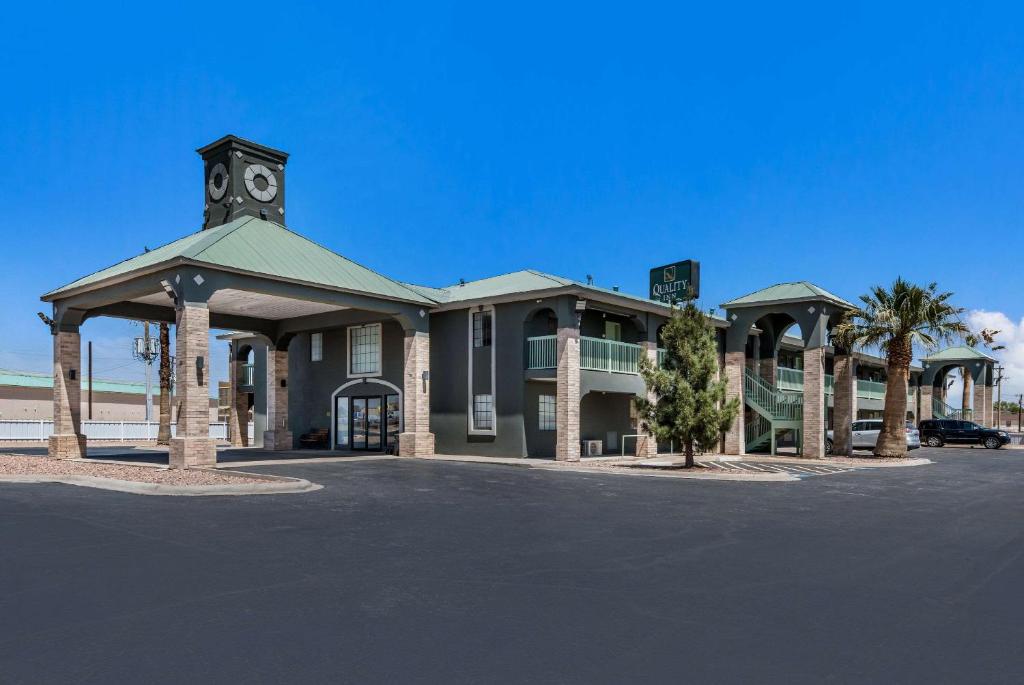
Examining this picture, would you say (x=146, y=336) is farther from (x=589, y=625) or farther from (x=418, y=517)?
(x=589, y=625)

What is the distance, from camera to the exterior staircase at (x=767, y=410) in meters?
32.6

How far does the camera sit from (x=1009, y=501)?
1628 cm

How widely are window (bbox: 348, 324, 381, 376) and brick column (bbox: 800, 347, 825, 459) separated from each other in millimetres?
17526

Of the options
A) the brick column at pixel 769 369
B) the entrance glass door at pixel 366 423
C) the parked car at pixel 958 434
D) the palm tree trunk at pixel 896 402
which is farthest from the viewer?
the parked car at pixel 958 434

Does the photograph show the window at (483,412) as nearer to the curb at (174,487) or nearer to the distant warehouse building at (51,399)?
the curb at (174,487)

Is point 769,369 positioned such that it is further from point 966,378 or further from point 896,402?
point 966,378

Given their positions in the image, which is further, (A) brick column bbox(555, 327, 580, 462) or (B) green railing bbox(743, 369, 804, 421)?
(B) green railing bbox(743, 369, 804, 421)

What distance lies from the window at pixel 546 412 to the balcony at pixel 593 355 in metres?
1.89

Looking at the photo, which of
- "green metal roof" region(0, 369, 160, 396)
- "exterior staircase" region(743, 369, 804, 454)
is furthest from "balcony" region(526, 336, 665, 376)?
"green metal roof" region(0, 369, 160, 396)

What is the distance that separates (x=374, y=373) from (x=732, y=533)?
22.8m

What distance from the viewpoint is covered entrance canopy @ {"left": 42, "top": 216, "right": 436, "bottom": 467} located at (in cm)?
2183

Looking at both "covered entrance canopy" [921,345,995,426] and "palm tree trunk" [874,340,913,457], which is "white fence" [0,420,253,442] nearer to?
"palm tree trunk" [874,340,913,457]

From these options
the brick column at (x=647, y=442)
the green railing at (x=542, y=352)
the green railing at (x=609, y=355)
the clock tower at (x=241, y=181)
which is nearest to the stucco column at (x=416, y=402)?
the green railing at (x=542, y=352)

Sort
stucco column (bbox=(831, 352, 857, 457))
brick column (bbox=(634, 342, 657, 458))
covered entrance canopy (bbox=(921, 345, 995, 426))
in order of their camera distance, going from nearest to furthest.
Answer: brick column (bbox=(634, 342, 657, 458))
stucco column (bbox=(831, 352, 857, 457))
covered entrance canopy (bbox=(921, 345, 995, 426))
